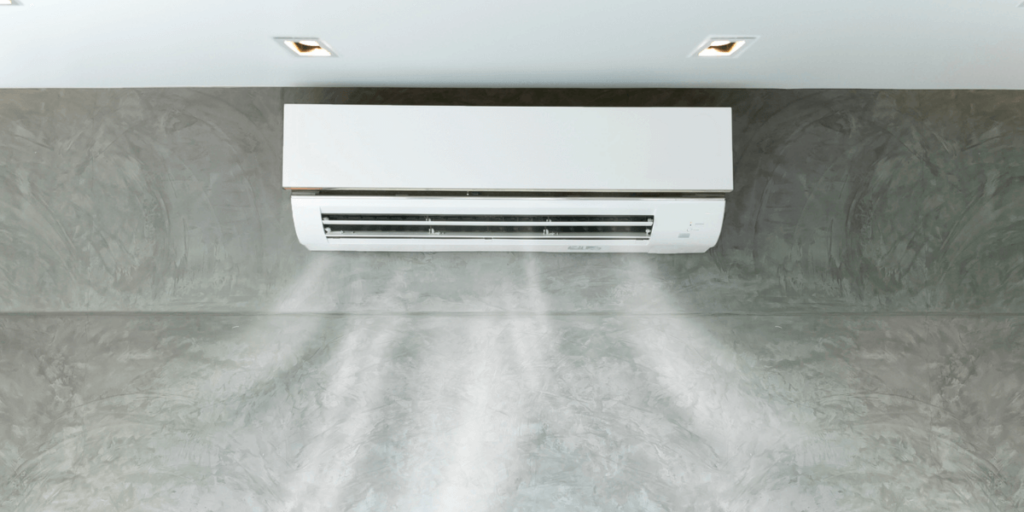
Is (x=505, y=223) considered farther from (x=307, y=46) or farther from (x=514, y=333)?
(x=307, y=46)

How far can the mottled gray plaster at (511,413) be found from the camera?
2.38m

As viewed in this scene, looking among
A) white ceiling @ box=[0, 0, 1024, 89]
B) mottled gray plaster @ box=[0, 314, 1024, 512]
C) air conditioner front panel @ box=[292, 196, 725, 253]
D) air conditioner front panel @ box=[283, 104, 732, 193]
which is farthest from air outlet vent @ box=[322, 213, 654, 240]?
white ceiling @ box=[0, 0, 1024, 89]

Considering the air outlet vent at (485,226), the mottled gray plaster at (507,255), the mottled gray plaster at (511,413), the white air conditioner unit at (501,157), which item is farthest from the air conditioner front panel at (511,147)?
the mottled gray plaster at (511,413)

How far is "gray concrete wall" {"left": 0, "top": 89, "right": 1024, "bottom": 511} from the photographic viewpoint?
2.39 m

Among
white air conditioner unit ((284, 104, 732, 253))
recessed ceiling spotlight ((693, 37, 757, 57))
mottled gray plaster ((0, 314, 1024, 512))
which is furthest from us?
mottled gray plaster ((0, 314, 1024, 512))

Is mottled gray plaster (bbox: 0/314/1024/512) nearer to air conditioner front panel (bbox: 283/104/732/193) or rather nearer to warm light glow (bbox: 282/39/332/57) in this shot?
air conditioner front panel (bbox: 283/104/732/193)

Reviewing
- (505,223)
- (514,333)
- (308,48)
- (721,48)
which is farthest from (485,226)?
(721,48)

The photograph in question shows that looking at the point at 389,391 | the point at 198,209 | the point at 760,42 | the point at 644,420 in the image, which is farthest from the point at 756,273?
the point at 198,209

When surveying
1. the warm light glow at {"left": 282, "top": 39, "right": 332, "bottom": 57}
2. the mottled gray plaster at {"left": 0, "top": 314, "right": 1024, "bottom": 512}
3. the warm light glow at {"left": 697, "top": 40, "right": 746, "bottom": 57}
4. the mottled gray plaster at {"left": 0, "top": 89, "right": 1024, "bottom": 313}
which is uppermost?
the warm light glow at {"left": 282, "top": 39, "right": 332, "bottom": 57}

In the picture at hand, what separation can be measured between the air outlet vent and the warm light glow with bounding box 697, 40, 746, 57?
22.7 inches

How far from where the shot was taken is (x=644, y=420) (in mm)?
2422

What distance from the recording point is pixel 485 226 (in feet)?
7.61

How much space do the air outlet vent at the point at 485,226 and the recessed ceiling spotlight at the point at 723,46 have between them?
22.8 inches

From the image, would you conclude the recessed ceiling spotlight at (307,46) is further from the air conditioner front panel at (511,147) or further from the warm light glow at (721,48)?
the warm light glow at (721,48)
